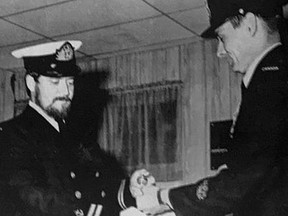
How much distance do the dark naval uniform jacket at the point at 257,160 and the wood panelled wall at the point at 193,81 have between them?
47 millimetres

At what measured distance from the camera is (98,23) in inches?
87.9

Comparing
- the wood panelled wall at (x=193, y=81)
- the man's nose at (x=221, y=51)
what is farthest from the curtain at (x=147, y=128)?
the man's nose at (x=221, y=51)

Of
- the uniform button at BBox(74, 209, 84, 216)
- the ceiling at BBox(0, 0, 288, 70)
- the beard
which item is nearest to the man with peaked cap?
the ceiling at BBox(0, 0, 288, 70)

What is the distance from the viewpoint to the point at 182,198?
77.7 inches

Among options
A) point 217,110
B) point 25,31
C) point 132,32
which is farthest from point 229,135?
point 25,31

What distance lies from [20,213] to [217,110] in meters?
0.78

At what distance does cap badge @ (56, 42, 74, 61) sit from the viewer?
2258 millimetres

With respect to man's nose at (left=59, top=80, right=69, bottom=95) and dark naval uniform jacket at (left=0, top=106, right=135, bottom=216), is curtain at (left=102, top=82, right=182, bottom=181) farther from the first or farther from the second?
man's nose at (left=59, top=80, right=69, bottom=95)

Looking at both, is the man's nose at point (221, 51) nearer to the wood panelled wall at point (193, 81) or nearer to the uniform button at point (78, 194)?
the wood panelled wall at point (193, 81)

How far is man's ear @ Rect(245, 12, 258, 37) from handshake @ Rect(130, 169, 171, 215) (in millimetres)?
544

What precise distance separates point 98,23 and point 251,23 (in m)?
0.55

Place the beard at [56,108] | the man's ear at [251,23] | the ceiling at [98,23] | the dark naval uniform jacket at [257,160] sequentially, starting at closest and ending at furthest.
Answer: the dark naval uniform jacket at [257,160]
the man's ear at [251,23]
the ceiling at [98,23]
the beard at [56,108]

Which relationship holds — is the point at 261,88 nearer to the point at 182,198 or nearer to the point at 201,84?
the point at 201,84

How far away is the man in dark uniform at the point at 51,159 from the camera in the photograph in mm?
2146
